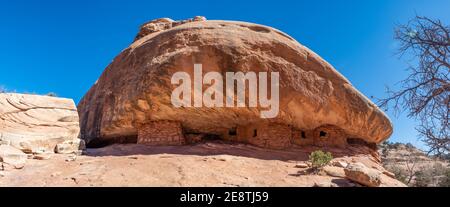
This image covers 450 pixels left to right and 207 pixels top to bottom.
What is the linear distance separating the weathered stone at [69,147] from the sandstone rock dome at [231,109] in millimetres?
1492

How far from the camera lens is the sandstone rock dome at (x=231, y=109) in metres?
7.95

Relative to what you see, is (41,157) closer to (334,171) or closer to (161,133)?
(161,133)

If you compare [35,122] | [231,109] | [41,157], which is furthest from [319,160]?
[35,122]

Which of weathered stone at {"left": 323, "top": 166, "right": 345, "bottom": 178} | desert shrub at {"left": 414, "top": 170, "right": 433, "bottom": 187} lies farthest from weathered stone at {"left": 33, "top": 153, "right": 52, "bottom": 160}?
desert shrub at {"left": 414, "top": 170, "right": 433, "bottom": 187}

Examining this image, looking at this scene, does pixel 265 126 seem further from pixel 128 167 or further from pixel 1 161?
pixel 1 161

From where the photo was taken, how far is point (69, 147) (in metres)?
6.70

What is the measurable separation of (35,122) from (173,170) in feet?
11.0

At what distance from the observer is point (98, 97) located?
31.2 feet

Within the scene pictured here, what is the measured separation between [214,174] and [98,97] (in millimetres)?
5543

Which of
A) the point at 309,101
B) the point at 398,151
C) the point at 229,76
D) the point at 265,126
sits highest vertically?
the point at 229,76
